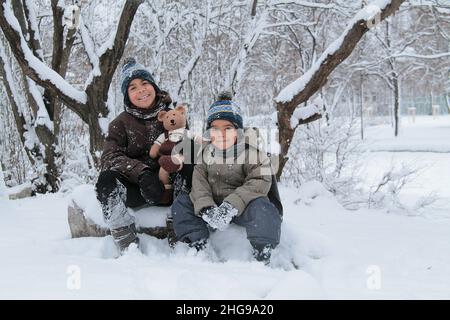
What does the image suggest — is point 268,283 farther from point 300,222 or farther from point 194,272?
point 300,222

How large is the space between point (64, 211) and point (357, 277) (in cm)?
344

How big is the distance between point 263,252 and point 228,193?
45 cm

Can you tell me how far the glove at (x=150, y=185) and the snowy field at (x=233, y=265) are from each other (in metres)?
0.33

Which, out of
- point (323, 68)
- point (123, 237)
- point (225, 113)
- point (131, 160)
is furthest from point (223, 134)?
point (323, 68)

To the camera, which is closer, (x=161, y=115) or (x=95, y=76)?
(x=161, y=115)

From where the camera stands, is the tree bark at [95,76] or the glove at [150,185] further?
the tree bark at [95,76]

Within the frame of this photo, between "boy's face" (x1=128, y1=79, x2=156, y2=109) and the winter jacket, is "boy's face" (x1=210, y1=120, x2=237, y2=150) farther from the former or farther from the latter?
"boy's face" (x1=128, y1=79, x2=156, y2=109)

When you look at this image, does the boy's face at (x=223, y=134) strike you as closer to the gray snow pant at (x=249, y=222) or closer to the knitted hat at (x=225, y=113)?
the knitted hat at (x=225, y=113)

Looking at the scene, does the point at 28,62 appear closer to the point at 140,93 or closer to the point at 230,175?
the point at 140,93

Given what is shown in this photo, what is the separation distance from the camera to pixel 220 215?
2430mm

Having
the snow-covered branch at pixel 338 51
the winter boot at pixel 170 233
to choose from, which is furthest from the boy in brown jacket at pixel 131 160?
the snow-covered branch at pixel 338 51

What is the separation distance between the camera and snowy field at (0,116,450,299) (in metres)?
1.88

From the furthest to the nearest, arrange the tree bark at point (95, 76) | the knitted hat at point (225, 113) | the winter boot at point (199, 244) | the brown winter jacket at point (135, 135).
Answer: the tree bark at point (95, 76) → the brown winter jacket at point (135, 135) → the knitted hat at point (225, 113) → the winter boot at point (199, 244)

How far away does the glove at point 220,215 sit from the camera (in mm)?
2426
